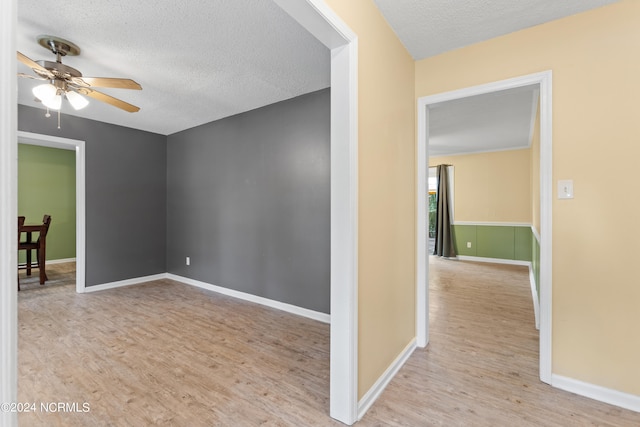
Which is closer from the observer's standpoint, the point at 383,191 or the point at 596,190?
the point at 596,190

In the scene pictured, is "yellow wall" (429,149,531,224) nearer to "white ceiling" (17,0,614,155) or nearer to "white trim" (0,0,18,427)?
"white ceiling" (17,0,614,155)

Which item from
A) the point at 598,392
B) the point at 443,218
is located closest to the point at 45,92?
the point at 598,392

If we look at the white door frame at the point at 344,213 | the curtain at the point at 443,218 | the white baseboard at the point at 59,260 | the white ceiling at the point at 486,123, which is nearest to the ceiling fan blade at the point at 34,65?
the white door frame at the point at 344,213

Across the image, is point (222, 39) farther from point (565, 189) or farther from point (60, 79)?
point (565, 189)

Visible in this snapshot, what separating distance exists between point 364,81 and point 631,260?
6.45 ft

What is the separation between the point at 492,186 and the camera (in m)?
6.42

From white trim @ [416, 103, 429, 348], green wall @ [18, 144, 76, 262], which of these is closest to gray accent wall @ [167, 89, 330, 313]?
white trim @ [416, 103, 429, 348]

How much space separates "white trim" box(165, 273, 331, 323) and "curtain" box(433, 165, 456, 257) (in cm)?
473

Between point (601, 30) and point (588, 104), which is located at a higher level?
point (601, 30)

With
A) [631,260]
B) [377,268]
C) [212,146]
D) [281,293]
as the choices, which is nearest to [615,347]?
[631,260]

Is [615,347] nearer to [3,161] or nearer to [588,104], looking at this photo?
[588,104]

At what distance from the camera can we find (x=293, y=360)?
7.55 feet

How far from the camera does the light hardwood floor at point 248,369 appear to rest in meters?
1.67

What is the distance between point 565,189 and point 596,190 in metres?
0.15
